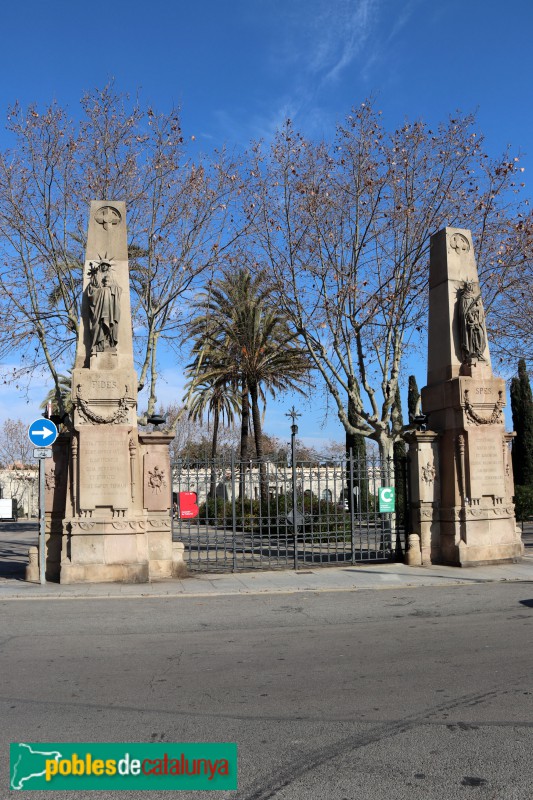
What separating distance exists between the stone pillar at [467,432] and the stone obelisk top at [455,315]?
0.08 ft

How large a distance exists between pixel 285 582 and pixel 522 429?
1114 inches

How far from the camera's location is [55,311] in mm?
20375

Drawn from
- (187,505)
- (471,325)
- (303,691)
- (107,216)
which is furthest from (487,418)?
(303,691)

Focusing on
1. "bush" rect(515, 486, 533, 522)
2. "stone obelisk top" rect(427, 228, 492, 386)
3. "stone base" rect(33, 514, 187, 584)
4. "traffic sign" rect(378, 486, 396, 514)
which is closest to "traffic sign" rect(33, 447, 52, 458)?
"stone base" rect(33, 514, 187, 584)

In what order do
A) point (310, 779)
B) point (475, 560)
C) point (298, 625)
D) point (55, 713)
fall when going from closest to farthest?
point (310, 779) → point (55, 713) → point (298, 625) → point (475, 560)

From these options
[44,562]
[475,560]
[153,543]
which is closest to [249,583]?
[153,543]

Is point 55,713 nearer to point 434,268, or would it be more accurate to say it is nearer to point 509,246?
point 434,268

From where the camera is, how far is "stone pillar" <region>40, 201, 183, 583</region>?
13.7 metres

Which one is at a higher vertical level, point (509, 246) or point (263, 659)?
point (509, 246)

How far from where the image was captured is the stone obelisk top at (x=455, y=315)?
16.3 m

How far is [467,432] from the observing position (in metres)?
16.0

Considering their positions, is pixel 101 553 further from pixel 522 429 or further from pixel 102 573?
pixel 522 429

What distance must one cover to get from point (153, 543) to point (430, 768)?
34.6 feet

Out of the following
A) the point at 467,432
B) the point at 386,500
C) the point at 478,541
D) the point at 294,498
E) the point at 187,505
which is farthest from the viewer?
the point at 386,500
